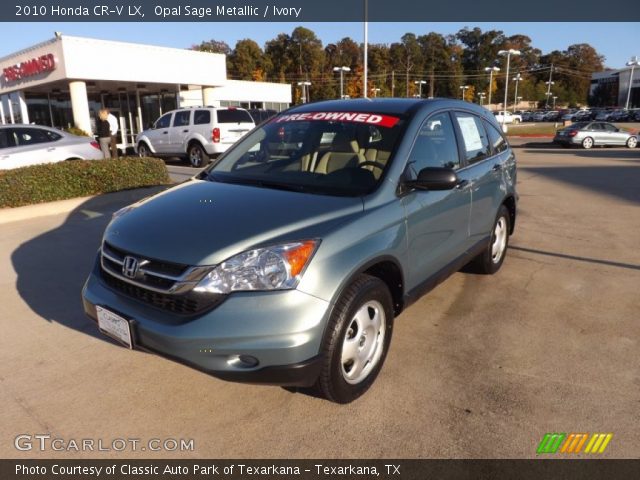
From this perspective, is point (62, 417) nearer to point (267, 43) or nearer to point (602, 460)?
point (602, 460)

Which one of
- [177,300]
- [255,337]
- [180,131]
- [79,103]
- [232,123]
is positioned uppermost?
[79,103]

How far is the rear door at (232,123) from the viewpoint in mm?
14461

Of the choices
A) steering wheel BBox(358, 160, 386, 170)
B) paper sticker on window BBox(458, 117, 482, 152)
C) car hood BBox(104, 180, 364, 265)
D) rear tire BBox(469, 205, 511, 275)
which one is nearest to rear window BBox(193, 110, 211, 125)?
rear tire BBox(469, 205, 511, 275)

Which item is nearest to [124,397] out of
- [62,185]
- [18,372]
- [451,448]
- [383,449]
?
[18,372]

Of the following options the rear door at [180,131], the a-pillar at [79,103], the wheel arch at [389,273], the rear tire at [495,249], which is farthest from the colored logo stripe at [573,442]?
the a-pillar at [79,103]

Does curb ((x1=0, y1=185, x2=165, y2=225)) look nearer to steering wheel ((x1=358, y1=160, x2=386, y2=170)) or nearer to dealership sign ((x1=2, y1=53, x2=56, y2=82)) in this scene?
steering wheel ((x1=358, y1=160, x2=386, y2=170))

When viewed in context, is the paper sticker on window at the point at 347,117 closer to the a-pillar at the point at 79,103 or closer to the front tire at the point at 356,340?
the front tire at the point at 356,340

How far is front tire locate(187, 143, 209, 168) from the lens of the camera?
14.9m

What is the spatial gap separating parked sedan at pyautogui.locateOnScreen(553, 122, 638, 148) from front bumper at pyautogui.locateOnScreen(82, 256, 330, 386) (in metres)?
25.3

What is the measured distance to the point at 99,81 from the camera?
1969cm

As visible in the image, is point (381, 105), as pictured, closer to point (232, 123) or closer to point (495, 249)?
point (495, 249)

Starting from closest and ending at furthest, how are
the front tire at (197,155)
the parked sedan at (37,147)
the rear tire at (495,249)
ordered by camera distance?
the rear tire at (495,249)
the parked sedan at (37,147)
the front tire at (197,155)

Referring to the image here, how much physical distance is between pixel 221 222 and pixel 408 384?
63.2 inches

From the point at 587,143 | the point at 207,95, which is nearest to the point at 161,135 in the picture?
the point at 207,95
